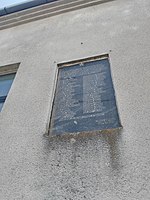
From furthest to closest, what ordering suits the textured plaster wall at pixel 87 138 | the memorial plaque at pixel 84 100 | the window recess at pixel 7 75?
the window recess at pixel 7 75 < the memorial plaque at pixel 84 100 < the textured plaster wall at pixel 87 138

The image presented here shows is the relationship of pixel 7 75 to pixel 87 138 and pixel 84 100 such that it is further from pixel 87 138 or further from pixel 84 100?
pixel 87 138

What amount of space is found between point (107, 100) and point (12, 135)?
46.3 inches

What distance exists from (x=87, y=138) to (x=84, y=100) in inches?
24.0

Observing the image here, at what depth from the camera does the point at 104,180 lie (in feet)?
5.34

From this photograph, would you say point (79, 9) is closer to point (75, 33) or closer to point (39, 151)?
point (75, 33)

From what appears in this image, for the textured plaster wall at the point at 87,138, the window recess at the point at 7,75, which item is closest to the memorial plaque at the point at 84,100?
the textured plaster wall at the point at 87,138

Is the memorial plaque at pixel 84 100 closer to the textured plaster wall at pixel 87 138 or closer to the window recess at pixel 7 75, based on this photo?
the textured plaster wall at pixel 87 138

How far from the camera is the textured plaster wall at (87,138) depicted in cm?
165

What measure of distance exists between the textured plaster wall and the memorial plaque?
11cm

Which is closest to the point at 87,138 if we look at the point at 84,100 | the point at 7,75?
the point at 84,100

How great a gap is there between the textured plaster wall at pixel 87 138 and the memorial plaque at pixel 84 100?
0.11 meters

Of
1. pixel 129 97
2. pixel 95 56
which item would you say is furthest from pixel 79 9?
pixel 129 97

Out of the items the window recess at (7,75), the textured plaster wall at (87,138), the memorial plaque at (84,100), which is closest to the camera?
the textured plaster wall at (87,138)

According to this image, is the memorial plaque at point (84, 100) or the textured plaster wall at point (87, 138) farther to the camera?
the memorial plaque at point (84, 100)
